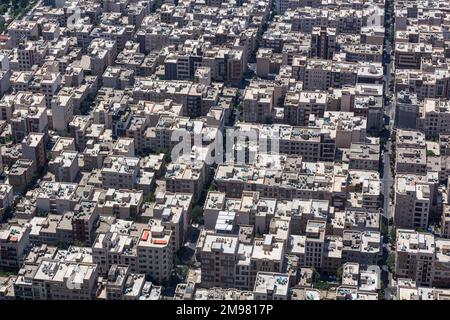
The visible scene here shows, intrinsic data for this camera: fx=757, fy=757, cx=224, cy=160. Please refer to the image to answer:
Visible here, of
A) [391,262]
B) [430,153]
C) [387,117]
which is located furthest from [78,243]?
[387,117]

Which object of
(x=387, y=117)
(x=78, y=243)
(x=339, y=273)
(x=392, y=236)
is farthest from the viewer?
→ (x=387, y=117)

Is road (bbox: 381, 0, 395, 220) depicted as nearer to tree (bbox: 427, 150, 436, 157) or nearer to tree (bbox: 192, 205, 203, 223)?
tree (bbox: 427, 150, 436, 157)

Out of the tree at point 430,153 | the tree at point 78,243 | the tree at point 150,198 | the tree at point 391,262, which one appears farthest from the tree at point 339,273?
the tree at point 430,153

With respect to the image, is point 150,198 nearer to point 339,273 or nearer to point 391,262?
point 339,273

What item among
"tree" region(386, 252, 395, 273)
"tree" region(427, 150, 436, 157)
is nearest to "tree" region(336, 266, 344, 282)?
"tree" region(386, 252, 395, 273)

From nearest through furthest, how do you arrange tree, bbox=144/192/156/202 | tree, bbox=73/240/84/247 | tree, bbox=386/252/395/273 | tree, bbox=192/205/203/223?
tree, bbox=386/252/395/273
tree, bbox=73/240/84/247
tree, bbox=192/205/203/223
tree, bbox=144/192/156/202

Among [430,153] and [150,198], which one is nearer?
[150,198]

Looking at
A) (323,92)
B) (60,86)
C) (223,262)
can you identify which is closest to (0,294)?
(223,262)

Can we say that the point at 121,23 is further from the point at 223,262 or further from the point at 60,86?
the point at 223,262

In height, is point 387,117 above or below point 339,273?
above

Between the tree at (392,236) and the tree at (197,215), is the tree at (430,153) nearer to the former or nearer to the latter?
the tree at (392,236)

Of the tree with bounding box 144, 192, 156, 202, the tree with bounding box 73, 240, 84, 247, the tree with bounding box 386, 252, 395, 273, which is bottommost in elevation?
the tree with bounding box 386, 252, 395, 273
